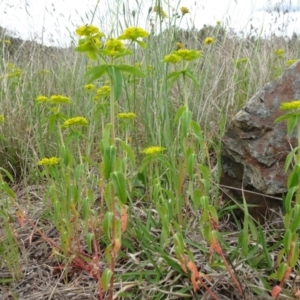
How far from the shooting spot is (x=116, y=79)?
3.29 ft

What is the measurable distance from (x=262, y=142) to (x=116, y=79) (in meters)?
0.82

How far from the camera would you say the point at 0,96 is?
9.50 ft

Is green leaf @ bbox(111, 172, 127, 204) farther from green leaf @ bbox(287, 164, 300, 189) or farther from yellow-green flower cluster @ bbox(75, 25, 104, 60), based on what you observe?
green leaf @ bbox(287, 164, 300, 189)

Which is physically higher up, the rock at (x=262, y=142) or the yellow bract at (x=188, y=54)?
the yellow bract at (x=188, y=54)

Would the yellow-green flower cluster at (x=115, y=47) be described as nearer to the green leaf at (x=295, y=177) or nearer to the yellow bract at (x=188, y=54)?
the yellow bract at (x=188, y=54)

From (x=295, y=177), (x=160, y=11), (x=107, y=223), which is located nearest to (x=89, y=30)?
(x=107, y=223)

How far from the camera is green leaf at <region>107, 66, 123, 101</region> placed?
39.1 inches

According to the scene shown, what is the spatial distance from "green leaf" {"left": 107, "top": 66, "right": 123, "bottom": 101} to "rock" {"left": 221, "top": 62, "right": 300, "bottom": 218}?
0.80 metres

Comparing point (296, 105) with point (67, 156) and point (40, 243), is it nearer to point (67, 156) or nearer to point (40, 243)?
point (67, 156)

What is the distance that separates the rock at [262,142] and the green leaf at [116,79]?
795mm

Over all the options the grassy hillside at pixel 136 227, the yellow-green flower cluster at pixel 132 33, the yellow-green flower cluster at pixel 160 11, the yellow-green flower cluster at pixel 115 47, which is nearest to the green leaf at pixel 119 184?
the grassy hillside at pixel 136 227

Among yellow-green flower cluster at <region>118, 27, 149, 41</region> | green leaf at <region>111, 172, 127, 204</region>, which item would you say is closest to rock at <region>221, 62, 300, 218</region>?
yellow-green flower cluster at <region>118, 27, 149, 41</region>

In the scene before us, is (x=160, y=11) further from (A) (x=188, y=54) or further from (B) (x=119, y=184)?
(B) (x=119, y=184)

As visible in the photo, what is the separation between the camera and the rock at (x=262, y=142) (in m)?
1.62
